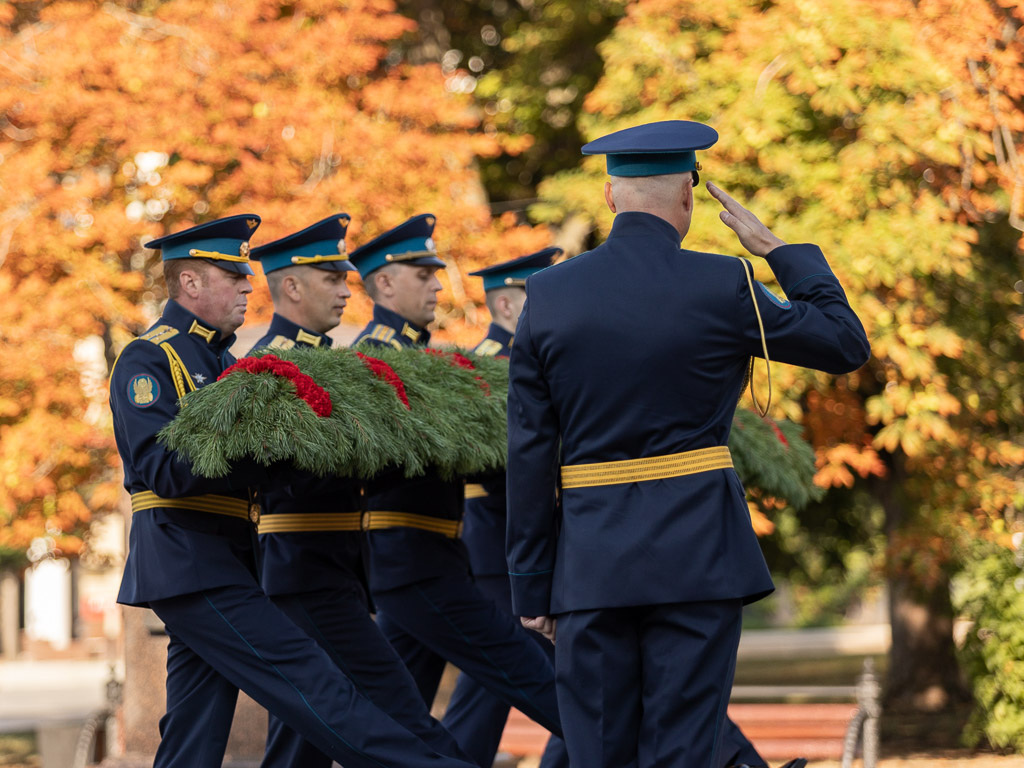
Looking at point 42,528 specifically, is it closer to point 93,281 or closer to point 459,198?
point 93,281

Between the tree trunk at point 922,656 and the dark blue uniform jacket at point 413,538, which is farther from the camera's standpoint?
the tree trunk at point 922,656

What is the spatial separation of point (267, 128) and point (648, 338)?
763cm

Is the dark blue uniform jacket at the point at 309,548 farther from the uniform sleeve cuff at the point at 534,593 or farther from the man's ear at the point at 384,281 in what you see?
the uniform sleeve cuff at the point at 534,593

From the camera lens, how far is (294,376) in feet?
14.2

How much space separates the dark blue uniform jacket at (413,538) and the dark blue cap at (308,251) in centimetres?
33

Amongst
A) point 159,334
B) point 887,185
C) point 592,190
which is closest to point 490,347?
point 159,334

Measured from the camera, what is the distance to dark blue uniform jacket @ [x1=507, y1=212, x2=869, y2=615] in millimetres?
3371

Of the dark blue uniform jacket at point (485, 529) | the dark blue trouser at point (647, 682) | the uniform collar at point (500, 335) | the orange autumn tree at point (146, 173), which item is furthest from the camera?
the orange autumn tree at point (146, 173)

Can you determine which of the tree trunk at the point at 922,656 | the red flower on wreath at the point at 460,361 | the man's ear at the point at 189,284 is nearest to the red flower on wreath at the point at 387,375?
the red flower on wreath at the point at 460,361

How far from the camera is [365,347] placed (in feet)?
16.5

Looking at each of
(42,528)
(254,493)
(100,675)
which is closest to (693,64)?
(42,528)

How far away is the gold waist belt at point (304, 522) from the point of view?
4.99 meters

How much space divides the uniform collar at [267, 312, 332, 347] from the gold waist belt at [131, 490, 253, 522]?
893 millimetres

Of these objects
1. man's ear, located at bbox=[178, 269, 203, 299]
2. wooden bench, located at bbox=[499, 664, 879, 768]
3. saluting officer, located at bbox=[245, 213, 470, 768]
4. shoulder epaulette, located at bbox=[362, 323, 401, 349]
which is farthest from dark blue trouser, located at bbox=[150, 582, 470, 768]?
wooden bench, located at bbox=[499, 664, 879, 768]
